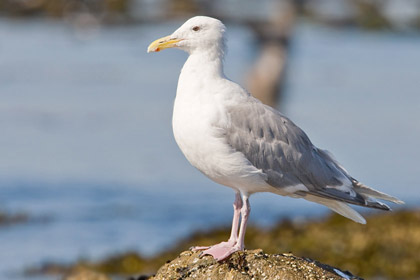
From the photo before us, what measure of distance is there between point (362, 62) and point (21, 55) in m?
13.1

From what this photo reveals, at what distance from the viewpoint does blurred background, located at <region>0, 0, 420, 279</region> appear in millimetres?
13805

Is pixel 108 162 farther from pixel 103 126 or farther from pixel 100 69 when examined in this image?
pixel 100 69

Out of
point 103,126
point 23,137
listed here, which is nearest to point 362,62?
point 103,126

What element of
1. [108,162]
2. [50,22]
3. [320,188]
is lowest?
[50,22]

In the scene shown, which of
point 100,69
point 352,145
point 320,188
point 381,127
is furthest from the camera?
→ point 100,69

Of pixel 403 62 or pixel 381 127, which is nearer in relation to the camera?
pixel 381 127

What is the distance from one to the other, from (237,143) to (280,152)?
385 mm

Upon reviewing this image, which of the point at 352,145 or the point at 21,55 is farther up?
the point at 352,145

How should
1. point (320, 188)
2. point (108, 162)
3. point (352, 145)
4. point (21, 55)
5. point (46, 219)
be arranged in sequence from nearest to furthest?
point (320, 188) → point (46, 219) → point (108, 162) → point (352, 145) → point (21, 55)

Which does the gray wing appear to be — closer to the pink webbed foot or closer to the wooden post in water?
the pink webbed foot

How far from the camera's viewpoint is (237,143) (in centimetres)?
641

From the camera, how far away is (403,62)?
116 ft

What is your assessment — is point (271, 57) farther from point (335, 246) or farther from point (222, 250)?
point (222, 250)

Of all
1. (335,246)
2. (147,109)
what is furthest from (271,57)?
(335,246)
